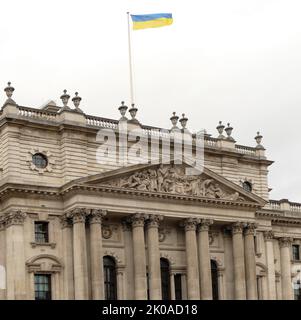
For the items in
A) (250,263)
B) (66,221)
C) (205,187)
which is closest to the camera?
(66,221)

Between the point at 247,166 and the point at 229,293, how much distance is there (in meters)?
11.3

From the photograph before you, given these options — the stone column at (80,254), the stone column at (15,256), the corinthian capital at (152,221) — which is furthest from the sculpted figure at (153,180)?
the stone column at (15,256)

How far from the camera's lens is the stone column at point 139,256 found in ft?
180

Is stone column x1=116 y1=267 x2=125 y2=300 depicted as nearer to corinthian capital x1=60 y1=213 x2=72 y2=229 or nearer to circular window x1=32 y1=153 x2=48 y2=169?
corinthian capital x1=60 y1=213 x2=72 y2=229

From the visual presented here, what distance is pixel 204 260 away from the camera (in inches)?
2303

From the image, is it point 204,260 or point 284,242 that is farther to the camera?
point 284,242

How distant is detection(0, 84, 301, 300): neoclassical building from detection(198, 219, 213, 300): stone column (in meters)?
0.08

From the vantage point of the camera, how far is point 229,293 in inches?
2400

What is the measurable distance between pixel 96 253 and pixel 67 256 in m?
2.15

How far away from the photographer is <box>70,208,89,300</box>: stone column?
5256cm

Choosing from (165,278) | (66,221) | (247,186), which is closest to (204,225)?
(165,278)

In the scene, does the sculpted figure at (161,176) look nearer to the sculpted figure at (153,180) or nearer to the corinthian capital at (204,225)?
the sculpted figure at (153,180)

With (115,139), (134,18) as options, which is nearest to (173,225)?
(115,139)

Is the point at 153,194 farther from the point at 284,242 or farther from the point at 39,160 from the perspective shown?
the point at 284,242
